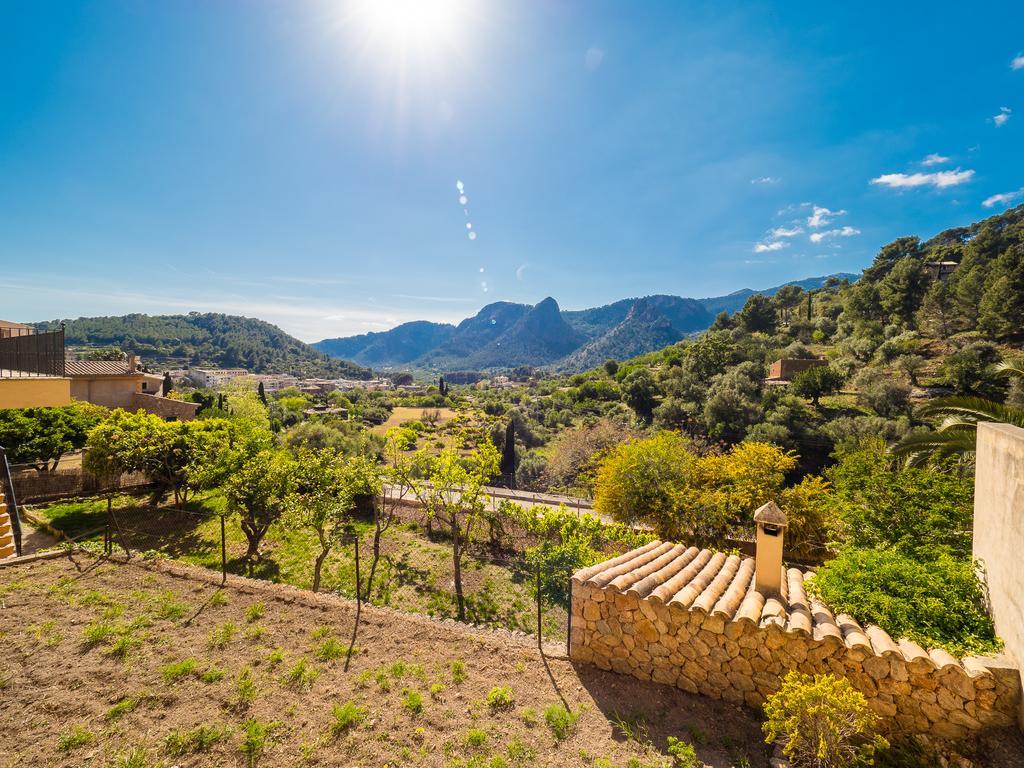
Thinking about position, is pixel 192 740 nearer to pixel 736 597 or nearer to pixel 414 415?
pixel 736 597

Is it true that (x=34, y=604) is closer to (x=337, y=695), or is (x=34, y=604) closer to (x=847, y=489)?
(x=337, y=695)

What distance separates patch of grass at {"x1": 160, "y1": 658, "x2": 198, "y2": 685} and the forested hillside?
119 metres

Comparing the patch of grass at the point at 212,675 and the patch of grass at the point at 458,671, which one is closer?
the patch of grass at the point at 212,675

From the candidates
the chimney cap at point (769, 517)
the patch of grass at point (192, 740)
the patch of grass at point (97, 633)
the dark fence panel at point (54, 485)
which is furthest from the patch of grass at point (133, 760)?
the dark fence panel at point (54, 485)

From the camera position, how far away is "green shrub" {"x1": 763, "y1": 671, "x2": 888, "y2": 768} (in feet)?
11.6

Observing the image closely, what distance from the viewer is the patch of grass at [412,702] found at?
174 inches

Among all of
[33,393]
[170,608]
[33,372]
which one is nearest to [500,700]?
[170,608]

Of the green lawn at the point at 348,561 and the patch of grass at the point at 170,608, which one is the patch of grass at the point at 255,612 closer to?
the patch of grass at the point at 170,608

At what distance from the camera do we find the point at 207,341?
384ft

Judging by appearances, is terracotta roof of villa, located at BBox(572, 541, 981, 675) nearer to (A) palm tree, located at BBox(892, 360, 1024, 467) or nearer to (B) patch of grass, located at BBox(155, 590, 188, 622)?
(A) palm tree, located at BBox(892, 360, 1024, 467)

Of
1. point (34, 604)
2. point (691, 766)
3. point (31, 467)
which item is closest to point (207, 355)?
point (31, 467)

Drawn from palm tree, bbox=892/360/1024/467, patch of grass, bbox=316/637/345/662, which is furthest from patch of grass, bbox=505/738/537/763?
palm tree, bbox=892/360/1024/467

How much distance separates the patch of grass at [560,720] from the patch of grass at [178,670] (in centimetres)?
438

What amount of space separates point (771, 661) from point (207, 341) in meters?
149
